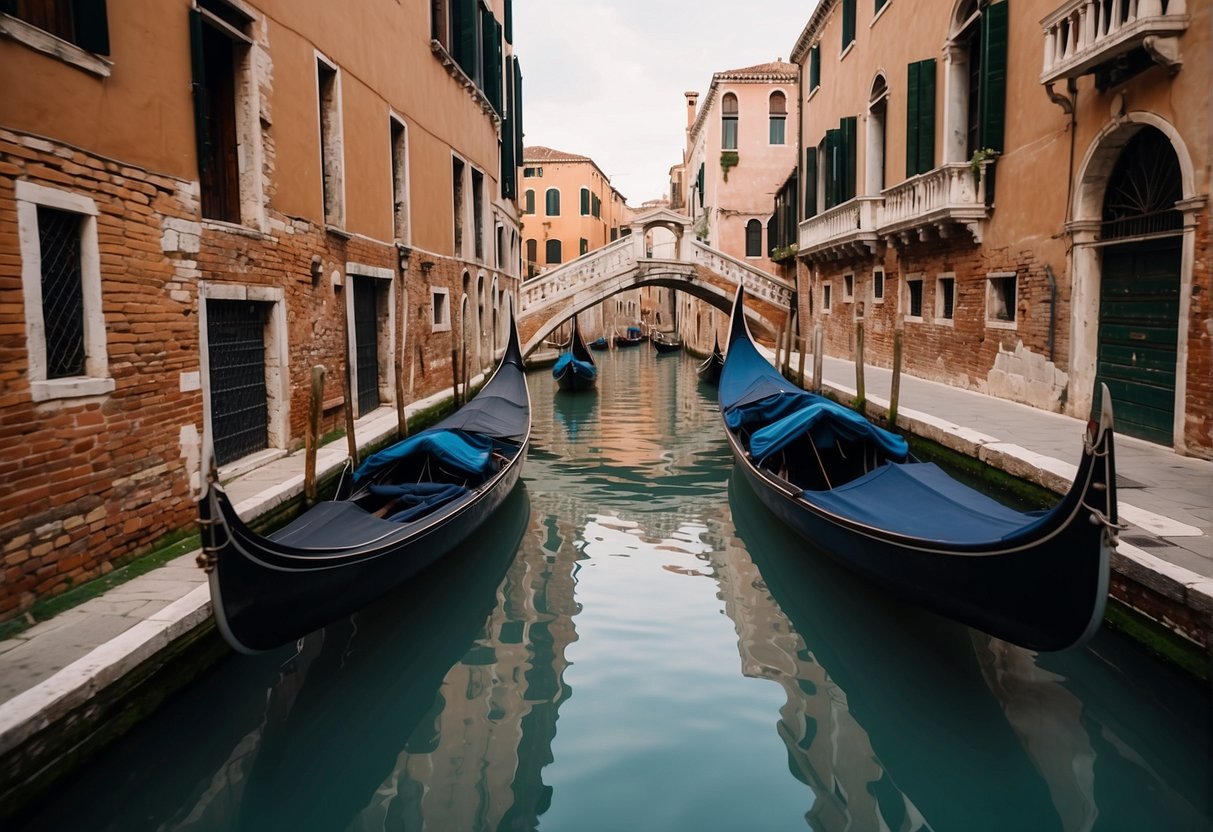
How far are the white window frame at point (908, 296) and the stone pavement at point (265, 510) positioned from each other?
3270mm

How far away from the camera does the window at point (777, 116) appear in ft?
59.3

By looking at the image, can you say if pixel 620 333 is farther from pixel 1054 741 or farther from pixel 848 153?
pixel 1054 741

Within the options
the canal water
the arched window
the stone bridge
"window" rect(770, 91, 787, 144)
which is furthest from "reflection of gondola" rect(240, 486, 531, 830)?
"window" rect(770, 91, 787, 144)

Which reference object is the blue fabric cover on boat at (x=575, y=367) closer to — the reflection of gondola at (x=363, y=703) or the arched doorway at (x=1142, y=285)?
the arched doorway at (x=1142, y=285)

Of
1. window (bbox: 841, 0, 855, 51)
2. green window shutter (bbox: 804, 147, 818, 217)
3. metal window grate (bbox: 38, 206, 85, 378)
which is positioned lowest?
metal window grate (bbox: 38, 206, 85, 378)

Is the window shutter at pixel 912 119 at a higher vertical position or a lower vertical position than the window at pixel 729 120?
lower

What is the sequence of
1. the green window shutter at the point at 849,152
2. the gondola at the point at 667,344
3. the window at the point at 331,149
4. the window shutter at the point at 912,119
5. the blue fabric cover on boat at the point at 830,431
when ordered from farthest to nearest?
the gondola at the point at 667,344, the green window shutter at the point at 849,152, the window shutter at the point at 912,119, the window at the point at 331,149, the blue fabric cover on boat at the point at 830,431

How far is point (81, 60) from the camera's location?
3123mm

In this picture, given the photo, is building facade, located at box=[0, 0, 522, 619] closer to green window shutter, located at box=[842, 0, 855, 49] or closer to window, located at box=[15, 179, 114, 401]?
window, located at box=[15, 179, 114, 401]

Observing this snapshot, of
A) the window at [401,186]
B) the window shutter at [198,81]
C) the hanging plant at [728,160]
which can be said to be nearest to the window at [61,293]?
the window shutter at [198,81]

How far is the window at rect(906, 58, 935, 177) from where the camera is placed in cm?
833

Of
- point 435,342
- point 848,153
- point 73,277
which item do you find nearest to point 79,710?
point 73,277

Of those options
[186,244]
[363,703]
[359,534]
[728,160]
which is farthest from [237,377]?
[728,160]

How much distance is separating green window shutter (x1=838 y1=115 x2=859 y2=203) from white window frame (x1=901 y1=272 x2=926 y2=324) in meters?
2.09
